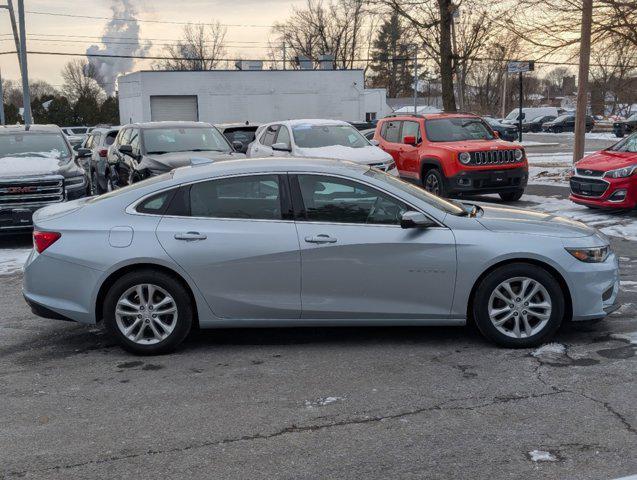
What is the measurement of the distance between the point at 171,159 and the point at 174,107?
33399mm

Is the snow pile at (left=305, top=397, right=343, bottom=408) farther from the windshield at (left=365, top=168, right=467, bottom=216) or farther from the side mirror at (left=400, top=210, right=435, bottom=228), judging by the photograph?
the windshield at (left=365, top=168, right=467, bottom=216)

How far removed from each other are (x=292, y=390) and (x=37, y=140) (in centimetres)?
926

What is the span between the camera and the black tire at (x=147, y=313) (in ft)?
18.4

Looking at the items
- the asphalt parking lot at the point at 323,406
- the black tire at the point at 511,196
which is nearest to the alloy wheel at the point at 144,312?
the asphalt parking lot at the point at 323,406

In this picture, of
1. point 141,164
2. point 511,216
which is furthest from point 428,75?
point 511,216

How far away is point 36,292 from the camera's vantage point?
18.9ft

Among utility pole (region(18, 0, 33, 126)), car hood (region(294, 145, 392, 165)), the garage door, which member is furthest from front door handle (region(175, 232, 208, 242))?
the garage door

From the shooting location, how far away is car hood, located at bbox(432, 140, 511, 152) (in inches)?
551

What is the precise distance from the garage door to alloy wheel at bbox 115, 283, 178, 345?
131ft

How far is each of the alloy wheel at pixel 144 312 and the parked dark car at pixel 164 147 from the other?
692 centimetres

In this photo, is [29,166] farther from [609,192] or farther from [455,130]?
[609,192]

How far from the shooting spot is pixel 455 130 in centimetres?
1501

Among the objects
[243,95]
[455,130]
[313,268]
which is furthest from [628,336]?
[243,95]

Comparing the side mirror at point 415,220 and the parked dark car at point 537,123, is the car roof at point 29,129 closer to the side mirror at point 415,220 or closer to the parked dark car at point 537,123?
the side mirror at point 415,220
